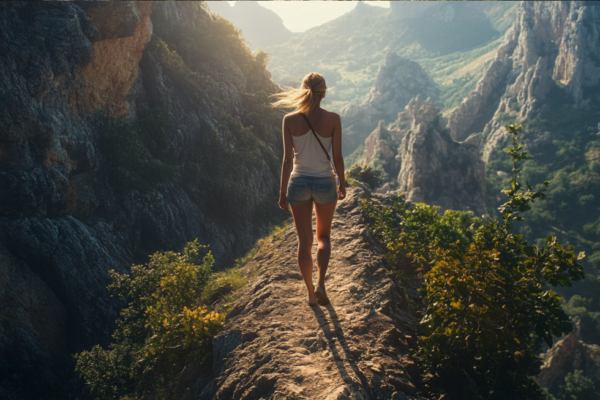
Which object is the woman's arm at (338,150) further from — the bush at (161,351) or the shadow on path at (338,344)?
the bush at (161,351)

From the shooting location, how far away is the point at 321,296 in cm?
449

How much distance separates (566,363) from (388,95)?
140858 millimetres

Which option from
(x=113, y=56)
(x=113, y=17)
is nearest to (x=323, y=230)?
(x=113, y=17)

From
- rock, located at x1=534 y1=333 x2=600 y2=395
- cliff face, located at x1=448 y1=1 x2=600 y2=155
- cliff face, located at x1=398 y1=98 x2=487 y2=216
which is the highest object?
cliff face, located at x1=448 y1=1 x2=600 y2=155

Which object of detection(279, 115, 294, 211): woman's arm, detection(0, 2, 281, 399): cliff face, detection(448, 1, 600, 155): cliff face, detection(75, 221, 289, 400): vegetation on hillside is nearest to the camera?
detection(279, 115, 294, 211): woman's arm

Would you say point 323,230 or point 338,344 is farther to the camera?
point 323,230

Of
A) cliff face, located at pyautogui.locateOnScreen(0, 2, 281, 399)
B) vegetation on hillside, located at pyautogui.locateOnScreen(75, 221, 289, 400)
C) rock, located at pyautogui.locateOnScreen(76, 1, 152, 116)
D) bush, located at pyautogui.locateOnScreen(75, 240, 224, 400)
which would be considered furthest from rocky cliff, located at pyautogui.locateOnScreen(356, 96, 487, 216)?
bush, located at pyautogui.locateOnScreen(75, 240, 224, 400)

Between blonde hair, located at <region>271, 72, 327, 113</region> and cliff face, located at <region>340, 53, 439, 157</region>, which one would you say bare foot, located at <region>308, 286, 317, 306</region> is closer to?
blonde hair, located at <region>271, 72, 327, 113</region>

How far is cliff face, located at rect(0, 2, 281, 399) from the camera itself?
933cm

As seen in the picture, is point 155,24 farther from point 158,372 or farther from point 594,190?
point 594,190

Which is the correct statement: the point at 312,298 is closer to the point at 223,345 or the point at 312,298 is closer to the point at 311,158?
the point at 223,345

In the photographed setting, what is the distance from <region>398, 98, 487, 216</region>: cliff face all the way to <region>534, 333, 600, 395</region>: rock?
108ft

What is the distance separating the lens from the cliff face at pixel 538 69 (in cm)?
9088

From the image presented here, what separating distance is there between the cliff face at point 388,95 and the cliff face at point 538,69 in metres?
41.7
